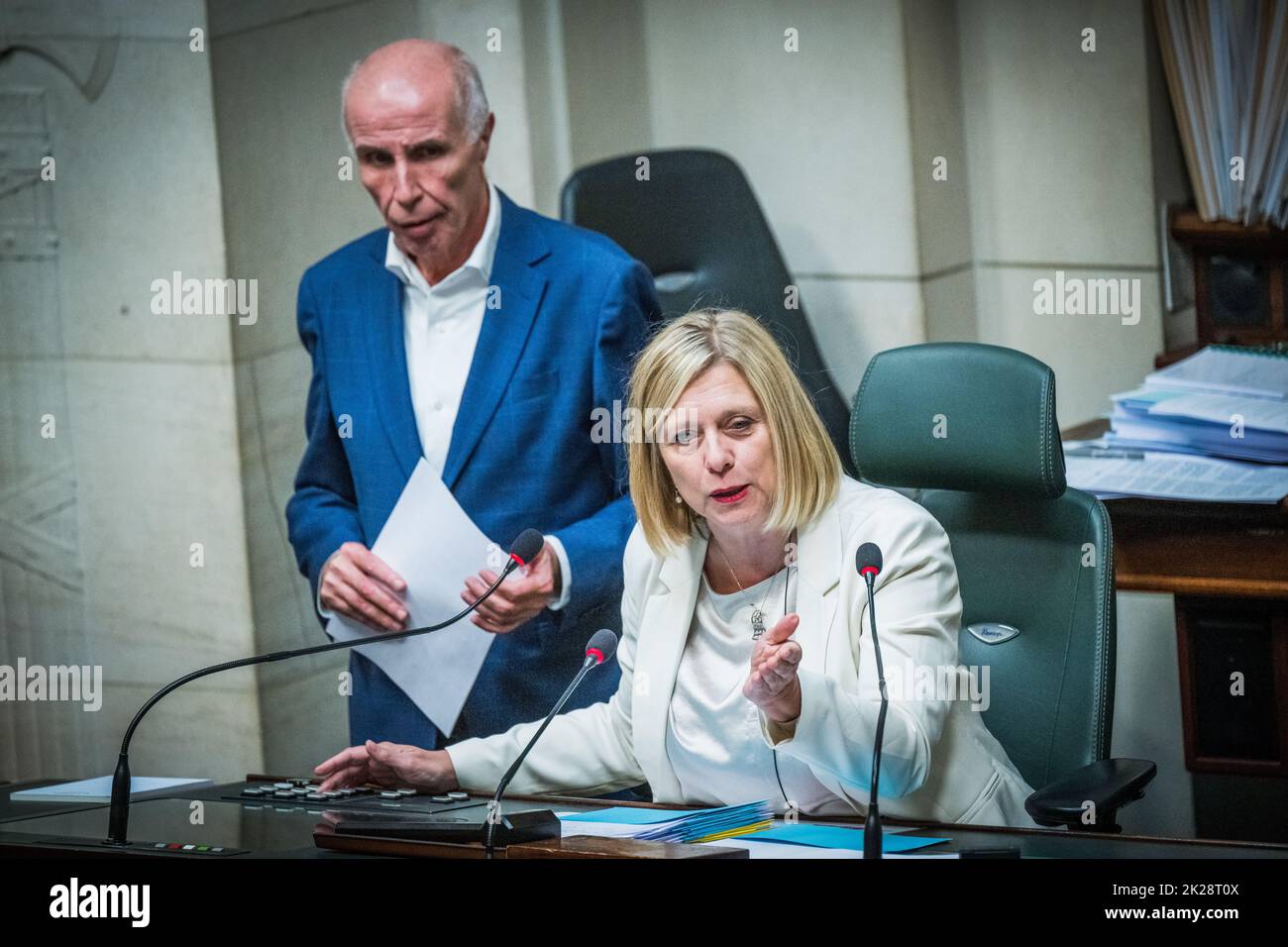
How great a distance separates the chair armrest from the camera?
74.2 inches

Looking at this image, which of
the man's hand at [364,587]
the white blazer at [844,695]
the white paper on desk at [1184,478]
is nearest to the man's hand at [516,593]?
the man's hand at [364,587]

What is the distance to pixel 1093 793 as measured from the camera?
6.27ft

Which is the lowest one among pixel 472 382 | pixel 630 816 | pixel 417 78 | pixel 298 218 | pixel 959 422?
pixel 630 816

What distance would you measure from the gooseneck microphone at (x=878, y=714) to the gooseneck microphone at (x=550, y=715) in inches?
14.8

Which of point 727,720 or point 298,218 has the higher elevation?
point 298,218

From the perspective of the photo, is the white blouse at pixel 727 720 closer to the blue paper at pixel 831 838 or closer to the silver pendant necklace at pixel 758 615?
the silver pendant necklace at pixel 758 615

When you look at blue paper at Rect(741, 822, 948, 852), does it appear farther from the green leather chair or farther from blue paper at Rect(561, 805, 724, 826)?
the green leather chair

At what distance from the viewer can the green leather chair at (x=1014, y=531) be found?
2.16 m

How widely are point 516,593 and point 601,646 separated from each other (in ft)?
1.70

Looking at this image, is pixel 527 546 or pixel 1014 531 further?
pixel 527 546

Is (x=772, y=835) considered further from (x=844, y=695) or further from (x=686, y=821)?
(x=844, y=695)

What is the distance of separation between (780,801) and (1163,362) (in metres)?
1.08

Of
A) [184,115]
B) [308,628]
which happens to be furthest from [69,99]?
→ [308,628]

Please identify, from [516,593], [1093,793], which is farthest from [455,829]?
[516,593]
